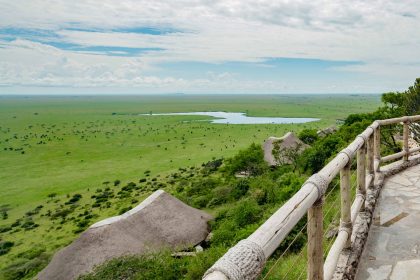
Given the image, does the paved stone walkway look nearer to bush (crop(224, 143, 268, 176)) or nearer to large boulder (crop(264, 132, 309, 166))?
large boulder (crop(264, 132, 309, 166))

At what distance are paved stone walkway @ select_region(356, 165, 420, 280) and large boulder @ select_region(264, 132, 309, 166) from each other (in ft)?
87.1

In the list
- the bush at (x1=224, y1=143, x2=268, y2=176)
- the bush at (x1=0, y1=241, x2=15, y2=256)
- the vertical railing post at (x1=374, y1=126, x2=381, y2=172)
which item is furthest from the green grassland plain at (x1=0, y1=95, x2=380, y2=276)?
the vertical railing post at (x1=374, y1=126, x2=381, y2=172)

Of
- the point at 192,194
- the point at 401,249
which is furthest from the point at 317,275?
the point at 192,194

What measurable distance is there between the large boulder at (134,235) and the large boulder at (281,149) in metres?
14.4

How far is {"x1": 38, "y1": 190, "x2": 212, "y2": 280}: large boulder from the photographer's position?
44.9 feet

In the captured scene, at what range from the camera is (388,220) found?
14.1 feet

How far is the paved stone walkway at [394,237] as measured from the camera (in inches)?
124

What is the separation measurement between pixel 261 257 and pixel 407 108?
26561 millimetres

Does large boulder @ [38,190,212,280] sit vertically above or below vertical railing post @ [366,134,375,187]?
below

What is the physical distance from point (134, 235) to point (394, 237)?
13.3 meters

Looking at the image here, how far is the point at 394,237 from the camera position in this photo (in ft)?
12.6

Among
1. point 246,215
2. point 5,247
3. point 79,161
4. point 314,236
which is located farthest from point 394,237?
point 79,161

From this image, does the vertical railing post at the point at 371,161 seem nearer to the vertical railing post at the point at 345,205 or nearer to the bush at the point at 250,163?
the vertical railing post at the point at 345,205

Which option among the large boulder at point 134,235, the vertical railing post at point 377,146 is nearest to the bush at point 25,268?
the large boulder at point 134,235
